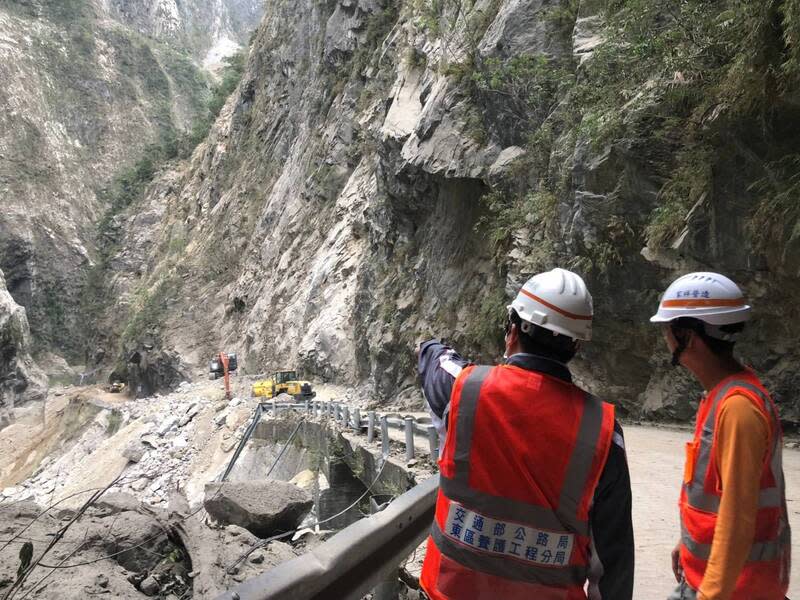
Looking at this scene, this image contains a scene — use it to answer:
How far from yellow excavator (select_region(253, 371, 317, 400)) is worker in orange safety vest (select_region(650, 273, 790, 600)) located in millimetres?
18867

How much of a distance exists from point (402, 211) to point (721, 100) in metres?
11.1

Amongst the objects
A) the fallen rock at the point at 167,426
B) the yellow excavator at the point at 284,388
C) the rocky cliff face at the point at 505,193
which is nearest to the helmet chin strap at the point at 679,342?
the rocky cliff face at the point at 505,193

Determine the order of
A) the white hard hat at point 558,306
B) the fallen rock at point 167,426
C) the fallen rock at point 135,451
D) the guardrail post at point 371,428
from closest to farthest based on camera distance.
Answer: the white hard hat at point 558,306
the guardrail post at point 371,428
the fallen rock at point 135,451
the fallen rock at point 167,426

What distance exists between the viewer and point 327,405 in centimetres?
1366

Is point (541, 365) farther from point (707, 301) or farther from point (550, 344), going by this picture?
point (707, 301)

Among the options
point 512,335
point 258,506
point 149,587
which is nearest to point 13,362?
point 258,506

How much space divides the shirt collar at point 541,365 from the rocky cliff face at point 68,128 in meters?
69.5

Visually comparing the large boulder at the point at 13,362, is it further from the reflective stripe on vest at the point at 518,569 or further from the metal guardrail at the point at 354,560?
the reflective stripe on vest at the point at 518,569

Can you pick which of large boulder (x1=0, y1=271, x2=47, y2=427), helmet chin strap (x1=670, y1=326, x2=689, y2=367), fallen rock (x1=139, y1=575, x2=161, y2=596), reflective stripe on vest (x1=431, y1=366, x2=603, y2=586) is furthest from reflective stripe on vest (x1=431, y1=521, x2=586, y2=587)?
large boulder (x1=0, y1=271, x2=47, y2=427)

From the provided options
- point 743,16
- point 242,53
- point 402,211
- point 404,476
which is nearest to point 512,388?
point 404,476

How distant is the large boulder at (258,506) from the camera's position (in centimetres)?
417

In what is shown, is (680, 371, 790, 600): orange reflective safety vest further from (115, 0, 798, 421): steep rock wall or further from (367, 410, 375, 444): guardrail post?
(367, 410, 375, 444): guardrail post

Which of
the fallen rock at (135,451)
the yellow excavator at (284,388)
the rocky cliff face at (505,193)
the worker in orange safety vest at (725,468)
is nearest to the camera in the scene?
the worker in orange safety vest at (725,468)

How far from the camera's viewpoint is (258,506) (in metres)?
4.28
